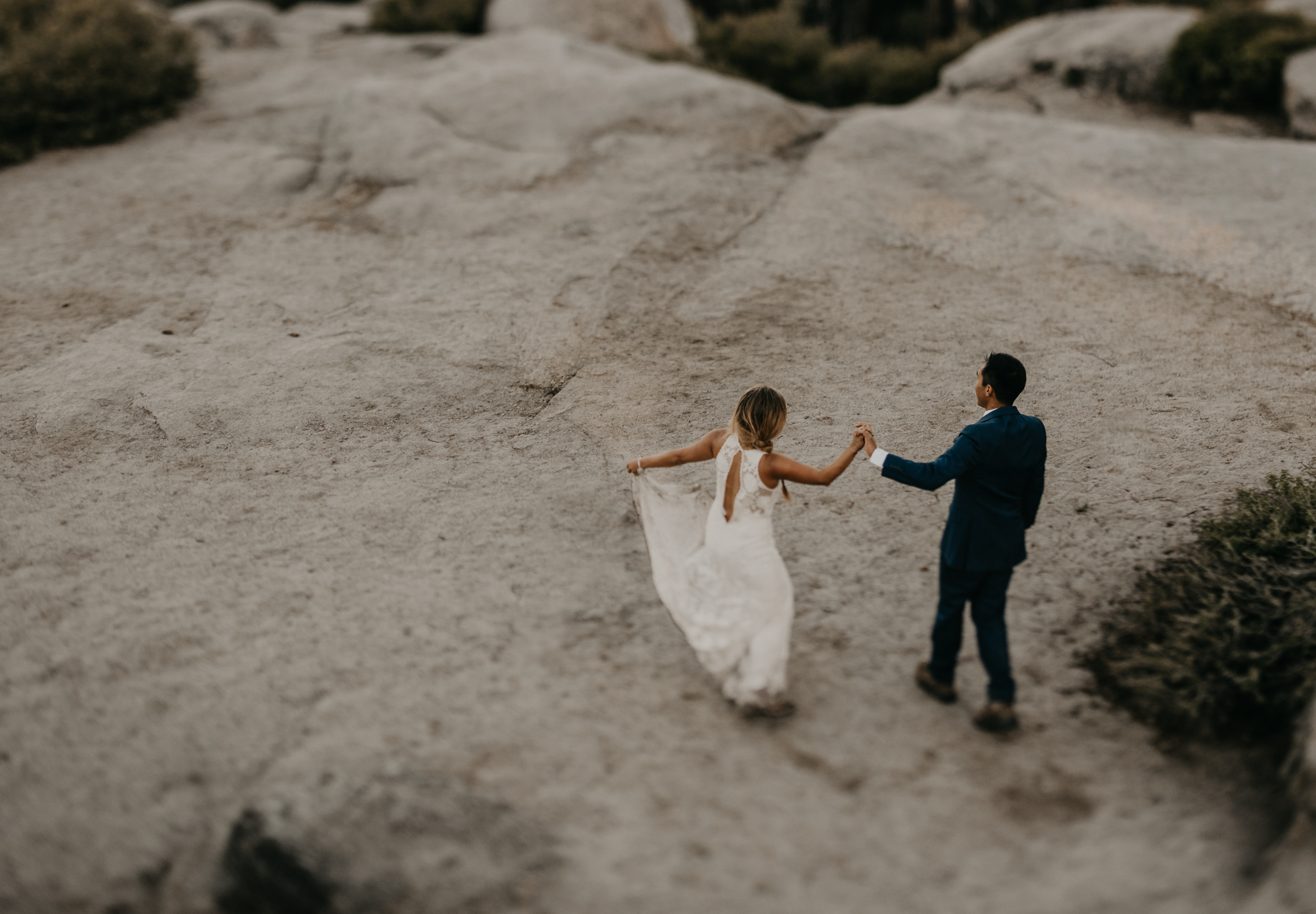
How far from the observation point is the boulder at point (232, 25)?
17516 mm

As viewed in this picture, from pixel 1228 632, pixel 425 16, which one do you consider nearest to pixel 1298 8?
pixel 1228 632

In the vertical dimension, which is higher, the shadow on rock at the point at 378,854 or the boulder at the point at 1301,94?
the boulder at the point at 1301,94

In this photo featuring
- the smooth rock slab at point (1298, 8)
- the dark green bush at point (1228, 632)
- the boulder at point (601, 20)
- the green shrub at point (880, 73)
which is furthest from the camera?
the boulder at point (601, 20)

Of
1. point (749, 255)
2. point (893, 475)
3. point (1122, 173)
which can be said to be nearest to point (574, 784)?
point (893, 475)

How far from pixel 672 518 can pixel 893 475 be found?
1.26 m

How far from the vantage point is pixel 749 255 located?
8.50 meters

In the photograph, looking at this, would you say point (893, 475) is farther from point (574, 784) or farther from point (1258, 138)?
point (1258, 138)

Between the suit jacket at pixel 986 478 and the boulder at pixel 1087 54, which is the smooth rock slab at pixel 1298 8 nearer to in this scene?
the boulder at pixel 1087 54

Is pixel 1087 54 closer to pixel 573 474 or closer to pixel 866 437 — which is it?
pixel 573 474

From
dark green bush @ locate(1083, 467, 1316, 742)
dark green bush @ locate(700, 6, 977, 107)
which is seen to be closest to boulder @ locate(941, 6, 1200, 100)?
dark green bush @ locate(700, 6, 977, 107)

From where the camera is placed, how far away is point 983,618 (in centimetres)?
414

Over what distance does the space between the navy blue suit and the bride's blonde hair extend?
0.54m

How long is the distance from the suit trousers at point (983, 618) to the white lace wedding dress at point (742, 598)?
746 millimetres

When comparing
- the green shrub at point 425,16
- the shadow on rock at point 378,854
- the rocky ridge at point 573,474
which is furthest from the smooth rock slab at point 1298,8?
the shadow on rock at point 378,854
